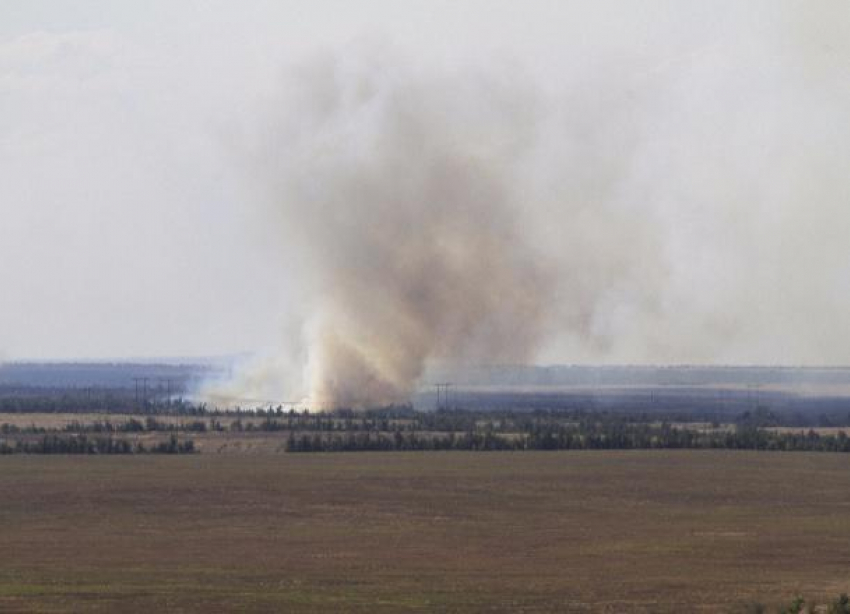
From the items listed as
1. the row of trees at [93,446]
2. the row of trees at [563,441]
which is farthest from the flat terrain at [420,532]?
the row of trees at [563,441]

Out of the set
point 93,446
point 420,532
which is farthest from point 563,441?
point 420,532

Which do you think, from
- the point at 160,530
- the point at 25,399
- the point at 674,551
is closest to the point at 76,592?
the point at 160,530

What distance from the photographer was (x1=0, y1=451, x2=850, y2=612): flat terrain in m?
55.7

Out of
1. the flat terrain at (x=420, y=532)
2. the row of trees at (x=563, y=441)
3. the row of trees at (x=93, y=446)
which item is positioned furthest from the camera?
the row of trees at (x=563, y=441)

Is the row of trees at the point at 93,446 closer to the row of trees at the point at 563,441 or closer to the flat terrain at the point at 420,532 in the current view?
the flat terrain at the point at 420,532

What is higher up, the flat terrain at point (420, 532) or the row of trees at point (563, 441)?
the row of trees at point (563, 441)

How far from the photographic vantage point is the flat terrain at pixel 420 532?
55.7 m

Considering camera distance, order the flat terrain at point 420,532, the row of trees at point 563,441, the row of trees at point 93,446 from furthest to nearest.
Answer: the row of trees at point 563,441
the row of trees at point 93,446
the flat terrain at point 420,532

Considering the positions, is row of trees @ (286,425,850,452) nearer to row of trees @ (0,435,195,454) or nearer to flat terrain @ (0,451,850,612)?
flat terrain @ (0,451,850,612)

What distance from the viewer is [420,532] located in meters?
72.6

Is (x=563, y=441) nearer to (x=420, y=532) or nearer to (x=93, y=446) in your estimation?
(x=93, y=446)

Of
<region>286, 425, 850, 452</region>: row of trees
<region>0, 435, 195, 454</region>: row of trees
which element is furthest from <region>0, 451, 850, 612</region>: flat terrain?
<region>286, 425, 850, 452</region>: row of trees

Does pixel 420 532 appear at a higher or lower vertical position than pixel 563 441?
lower

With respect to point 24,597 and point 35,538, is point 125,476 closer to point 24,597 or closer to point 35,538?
point 35,538
